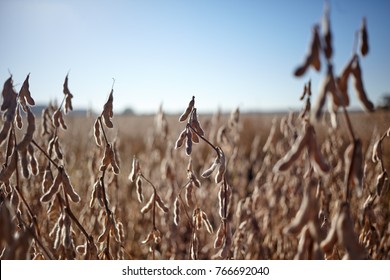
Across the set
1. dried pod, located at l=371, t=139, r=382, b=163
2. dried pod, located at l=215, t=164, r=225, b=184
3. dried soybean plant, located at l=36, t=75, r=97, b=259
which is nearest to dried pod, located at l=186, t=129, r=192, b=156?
dried pod, located at l=215, t=164, r=225, b=184

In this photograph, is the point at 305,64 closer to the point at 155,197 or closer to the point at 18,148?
the point at 18,148

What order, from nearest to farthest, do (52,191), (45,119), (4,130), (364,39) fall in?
(364,39)
(4,130)
(52,191)
(45,119)

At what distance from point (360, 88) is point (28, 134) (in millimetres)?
859

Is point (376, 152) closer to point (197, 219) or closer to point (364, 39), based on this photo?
point (364, 39)

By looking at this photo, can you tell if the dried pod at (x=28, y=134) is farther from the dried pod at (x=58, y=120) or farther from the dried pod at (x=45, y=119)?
the dried pod at (x=45, y=119)

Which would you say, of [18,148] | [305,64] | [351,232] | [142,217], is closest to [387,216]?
[142,217]

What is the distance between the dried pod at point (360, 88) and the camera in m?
0.81

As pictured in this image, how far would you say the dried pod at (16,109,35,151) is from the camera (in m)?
0.96

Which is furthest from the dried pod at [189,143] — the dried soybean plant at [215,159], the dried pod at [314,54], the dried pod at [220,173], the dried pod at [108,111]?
the dried pod at [314,54]

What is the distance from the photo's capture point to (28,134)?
39.1 inches

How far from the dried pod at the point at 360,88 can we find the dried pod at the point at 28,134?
0.84m

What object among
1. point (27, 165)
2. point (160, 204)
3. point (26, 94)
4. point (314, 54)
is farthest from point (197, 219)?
point (314, 54)

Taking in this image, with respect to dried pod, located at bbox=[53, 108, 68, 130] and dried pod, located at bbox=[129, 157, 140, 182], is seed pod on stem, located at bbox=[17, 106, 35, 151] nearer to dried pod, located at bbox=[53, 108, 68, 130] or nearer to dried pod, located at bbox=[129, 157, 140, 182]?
dried pod, located at bbox=[53, 108, 68, 130]

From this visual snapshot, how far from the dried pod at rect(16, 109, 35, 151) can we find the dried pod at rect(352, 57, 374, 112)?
837 millimetres
